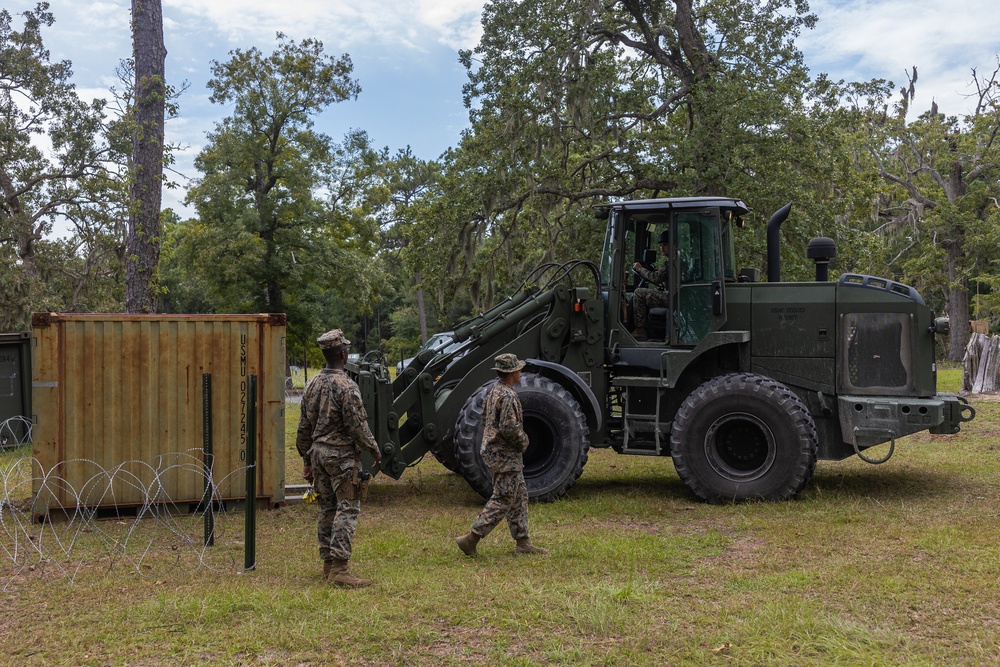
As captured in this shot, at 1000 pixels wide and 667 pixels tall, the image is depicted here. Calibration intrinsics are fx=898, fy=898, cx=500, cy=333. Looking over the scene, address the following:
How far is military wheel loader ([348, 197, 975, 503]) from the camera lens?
9227 millimetres

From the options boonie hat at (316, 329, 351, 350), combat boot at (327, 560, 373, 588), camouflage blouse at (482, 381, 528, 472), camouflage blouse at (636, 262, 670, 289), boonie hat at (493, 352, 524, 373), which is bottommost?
combat boot at (327, 560, 373, 588)

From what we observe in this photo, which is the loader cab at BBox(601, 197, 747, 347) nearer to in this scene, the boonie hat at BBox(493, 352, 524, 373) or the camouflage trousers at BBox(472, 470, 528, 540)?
the boonie hat at BBox(493, 352, 524, 373)

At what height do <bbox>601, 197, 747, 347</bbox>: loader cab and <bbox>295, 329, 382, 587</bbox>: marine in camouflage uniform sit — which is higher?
<bbox>601, 197, 747, 347</bbox>: loader cab

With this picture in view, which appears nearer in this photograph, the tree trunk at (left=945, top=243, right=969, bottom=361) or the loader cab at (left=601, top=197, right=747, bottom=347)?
the loader cab at (left=601, top=197, right=747, bottom=347)

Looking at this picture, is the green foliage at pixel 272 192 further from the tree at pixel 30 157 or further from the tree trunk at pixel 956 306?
the tree trunk at pixel 956 306

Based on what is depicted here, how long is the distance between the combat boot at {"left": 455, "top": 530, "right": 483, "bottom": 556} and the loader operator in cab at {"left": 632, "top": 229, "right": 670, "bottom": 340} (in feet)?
12.5

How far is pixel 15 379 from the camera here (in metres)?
14.1

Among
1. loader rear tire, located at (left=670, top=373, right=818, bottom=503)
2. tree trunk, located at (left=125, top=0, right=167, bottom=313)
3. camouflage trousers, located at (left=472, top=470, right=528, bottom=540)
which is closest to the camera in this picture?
camouflage trousers, located at (left=472, top=470, right=528, bottom=540)

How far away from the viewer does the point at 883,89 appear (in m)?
33.1

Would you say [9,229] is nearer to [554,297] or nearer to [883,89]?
[554,297]

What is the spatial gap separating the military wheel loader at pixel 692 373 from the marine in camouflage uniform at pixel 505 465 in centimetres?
206

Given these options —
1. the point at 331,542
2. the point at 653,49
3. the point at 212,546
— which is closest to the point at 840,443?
the point at 331,542

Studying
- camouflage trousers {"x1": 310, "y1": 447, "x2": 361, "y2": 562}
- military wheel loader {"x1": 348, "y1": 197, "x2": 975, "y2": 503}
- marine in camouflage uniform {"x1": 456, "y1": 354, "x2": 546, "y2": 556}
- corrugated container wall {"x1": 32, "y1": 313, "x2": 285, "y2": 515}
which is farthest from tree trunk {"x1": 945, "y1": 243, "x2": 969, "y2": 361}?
camouflage trousers {"x1": 310, "y1": 447, "x2": 361, "y2": 562}

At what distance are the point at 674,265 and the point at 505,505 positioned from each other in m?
3.93
